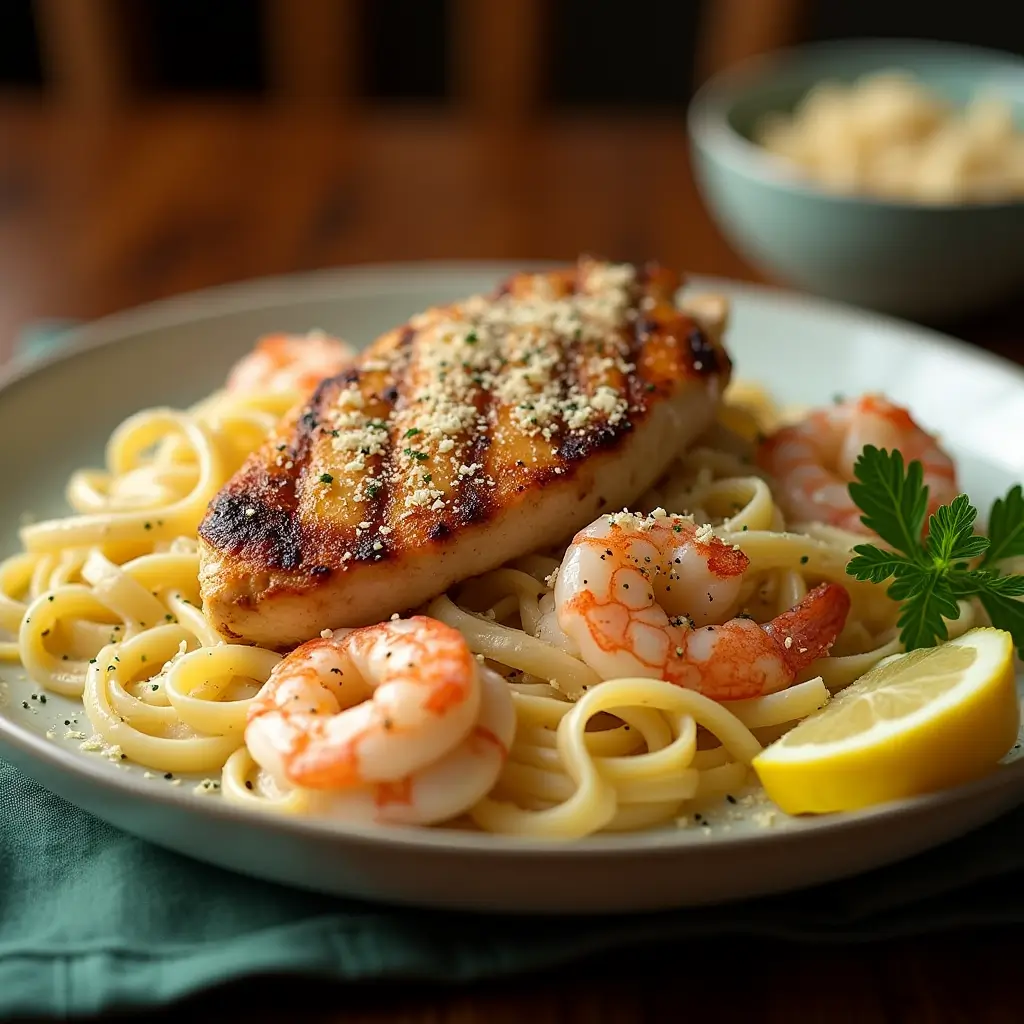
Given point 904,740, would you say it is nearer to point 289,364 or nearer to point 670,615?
point 670,615

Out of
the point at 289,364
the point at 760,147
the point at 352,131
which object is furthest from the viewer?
the point at 352,131

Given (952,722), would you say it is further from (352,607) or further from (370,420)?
(370,420)

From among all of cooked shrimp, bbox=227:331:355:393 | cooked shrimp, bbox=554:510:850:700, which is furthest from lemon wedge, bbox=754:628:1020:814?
cooked shrimp, bbox=227:331:355:393

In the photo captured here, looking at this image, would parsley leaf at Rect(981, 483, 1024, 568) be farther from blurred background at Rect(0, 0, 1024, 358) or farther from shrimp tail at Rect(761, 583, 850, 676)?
blurred background at Rect(0, 0, 1024, 358)

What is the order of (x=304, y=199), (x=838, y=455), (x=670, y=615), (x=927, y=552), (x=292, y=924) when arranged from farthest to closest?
1. (x=304, y=199)
2. (x=838, y=455)
3. (x=927, y=552)
4. (x=670, y=615)
5. (x=292, y=924)

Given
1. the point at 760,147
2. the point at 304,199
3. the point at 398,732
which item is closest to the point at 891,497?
the point at 398,732

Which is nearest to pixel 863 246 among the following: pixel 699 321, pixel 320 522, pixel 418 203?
pixel 699 321
